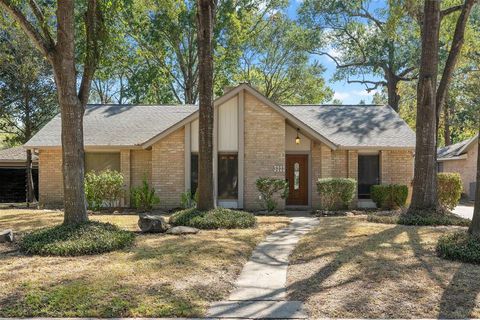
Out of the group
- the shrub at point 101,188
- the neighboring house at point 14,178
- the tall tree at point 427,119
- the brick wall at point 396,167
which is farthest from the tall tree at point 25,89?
the tall tree at point 427,119

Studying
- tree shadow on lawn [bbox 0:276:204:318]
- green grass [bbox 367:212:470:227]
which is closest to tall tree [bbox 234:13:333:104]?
green grass [bbox 367:212:470:227]

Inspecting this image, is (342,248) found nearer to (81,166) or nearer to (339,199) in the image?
(81,166)

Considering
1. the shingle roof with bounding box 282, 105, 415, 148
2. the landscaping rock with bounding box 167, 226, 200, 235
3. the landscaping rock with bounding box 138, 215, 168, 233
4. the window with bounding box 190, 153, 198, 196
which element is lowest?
the landscaping rock with bounding box 167, 226, 200, 235

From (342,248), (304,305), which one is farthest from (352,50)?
(304,305)

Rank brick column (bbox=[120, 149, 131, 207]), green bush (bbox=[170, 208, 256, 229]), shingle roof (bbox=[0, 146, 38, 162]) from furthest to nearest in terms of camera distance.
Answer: shingle roof (bbox=[0, 146, 38, 162]), brick column (bbox=[120, 149, 131, 207]), green bush (bbox=[170, 208, 256, 229])

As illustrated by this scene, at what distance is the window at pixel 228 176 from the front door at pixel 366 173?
5366 millimetres

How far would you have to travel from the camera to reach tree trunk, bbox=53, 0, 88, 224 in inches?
375

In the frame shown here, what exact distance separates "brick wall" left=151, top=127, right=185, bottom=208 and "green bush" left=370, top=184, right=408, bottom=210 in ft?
25.9

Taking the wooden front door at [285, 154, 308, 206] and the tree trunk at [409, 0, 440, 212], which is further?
the wooden front door at [285, 154, 308, 206]

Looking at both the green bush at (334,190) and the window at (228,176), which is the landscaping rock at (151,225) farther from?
the green bush at (334,190)

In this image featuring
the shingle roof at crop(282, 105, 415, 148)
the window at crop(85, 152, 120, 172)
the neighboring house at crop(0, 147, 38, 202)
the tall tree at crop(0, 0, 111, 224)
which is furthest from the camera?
the neighboring house at crop(0, 147, 38, 202)

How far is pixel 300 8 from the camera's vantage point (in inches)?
1262

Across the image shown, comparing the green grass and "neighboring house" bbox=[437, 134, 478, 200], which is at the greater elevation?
"neighboring house" bbox=[437, 134, 478, 200]

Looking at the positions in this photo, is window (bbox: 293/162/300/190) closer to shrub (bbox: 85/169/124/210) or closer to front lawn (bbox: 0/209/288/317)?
shrub (bbox: 85/169/124/210)
